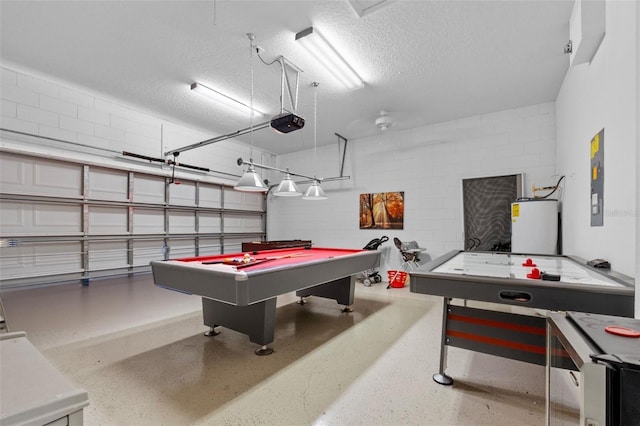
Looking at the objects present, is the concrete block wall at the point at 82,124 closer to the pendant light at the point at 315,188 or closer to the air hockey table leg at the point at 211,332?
the pendant light at the point at 315,188

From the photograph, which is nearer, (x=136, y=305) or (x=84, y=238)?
(x=136, y=305)

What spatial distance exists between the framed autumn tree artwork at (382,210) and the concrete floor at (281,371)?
260 centimetres

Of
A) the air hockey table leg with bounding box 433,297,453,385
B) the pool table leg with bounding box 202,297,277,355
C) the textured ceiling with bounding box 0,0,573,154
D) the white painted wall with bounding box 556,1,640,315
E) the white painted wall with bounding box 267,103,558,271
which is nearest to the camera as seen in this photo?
the white painted wall with bounding box 556,1,640,315

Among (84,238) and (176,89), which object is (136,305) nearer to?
(84,238)

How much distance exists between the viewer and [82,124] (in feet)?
15.0

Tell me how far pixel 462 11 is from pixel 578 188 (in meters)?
2.25

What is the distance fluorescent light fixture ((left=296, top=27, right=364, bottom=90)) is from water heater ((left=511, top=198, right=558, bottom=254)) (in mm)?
2943

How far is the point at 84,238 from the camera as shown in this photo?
4.60 m

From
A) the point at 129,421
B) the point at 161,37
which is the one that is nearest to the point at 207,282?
the point at 129,421

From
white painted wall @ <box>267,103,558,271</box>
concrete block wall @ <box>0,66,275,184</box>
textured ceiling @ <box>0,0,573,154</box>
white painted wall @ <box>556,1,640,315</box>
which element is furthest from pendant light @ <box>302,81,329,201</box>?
white painted wall @ <box>556,1,640,315</box>

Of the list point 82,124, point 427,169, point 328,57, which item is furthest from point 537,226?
point 82,124

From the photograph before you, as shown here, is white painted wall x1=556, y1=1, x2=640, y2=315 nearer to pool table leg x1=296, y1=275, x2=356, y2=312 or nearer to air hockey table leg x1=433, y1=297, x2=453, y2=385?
air hockey table leg x1=433, y1=297, x2=453, y2=385

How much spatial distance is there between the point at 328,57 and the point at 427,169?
10.8ft

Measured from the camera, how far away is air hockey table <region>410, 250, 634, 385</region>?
57.4 inches
